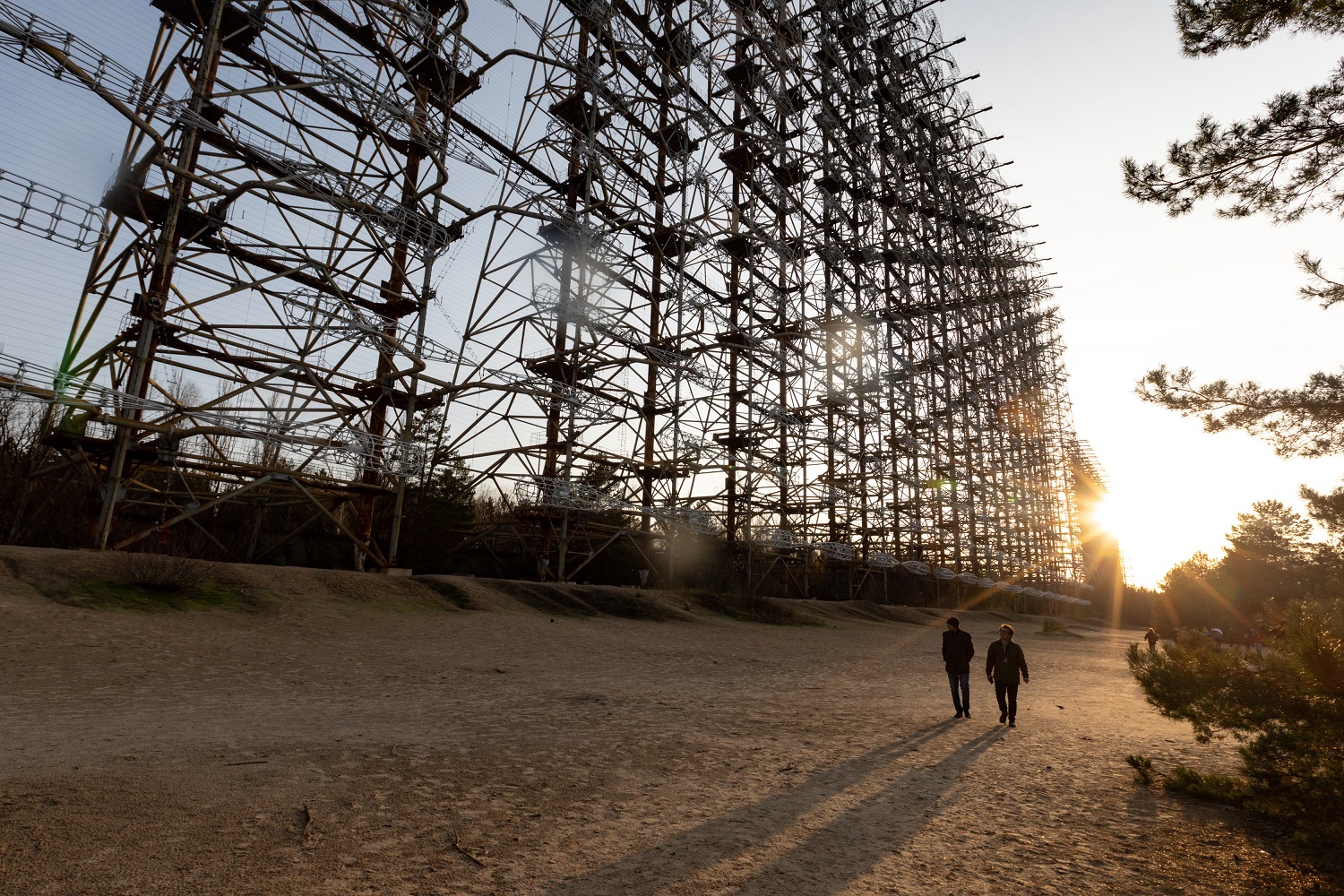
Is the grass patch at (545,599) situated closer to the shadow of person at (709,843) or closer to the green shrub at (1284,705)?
the shadow of person at (709,843)

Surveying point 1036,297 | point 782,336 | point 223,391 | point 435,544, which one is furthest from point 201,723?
point 1036,297

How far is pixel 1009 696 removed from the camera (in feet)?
26.7

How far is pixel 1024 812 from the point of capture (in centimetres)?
468

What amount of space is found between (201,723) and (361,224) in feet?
43.1

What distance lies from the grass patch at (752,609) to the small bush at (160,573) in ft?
41.1

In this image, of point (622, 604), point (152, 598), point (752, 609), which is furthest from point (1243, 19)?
point (752, 609)

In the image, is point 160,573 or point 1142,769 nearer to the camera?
point 1142,769

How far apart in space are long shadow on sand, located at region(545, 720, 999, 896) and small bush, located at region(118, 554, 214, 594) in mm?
9410

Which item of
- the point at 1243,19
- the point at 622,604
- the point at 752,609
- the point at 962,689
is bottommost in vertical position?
the point at 962,689

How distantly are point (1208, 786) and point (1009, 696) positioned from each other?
10.2ft

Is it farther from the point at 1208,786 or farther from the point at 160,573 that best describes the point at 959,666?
the point at 160,573

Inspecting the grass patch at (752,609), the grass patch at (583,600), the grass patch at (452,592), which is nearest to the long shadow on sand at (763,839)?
the grass patch at (452,592)

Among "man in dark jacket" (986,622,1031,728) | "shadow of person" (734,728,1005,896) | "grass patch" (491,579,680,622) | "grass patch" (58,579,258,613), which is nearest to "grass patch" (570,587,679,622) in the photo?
"grass patch" (491,579,680,622)

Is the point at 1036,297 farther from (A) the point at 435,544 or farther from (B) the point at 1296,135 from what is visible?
(B) the point at 1296,135
